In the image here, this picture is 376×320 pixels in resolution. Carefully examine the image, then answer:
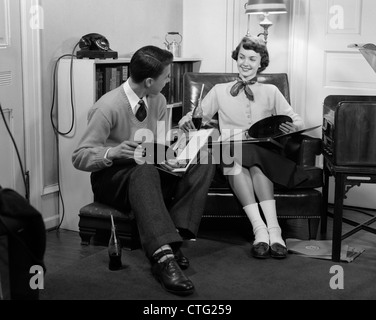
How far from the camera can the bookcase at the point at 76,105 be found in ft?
11.3

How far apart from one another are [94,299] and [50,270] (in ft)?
1.43

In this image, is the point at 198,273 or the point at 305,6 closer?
the point at 198,273

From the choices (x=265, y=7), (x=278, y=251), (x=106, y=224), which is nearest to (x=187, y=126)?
(x=106, y=224)

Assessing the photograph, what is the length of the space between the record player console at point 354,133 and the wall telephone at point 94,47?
1.30m

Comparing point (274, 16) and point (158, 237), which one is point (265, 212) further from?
point (274, 16)

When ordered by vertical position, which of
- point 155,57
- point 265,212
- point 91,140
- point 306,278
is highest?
point 155,57

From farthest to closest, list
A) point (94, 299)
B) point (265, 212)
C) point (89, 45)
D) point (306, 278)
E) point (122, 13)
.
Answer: point (122, 13) → point (89, 45) → point (265, 212) → point (306, 278) → point (94, 299)

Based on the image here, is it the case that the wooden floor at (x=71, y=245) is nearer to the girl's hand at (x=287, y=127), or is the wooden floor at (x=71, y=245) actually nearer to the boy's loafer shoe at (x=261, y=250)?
the boy's loafer shoe at (x=261, y=250)

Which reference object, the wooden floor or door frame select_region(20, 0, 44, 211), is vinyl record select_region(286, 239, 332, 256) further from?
door frame select_region(20, 0, 44, 211)

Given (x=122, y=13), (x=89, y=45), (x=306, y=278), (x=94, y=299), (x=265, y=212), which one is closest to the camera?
(x=94, y=299)

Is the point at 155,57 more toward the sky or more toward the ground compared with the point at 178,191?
more toward the sky

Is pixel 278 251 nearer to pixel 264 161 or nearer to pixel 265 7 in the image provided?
pixel 264 161

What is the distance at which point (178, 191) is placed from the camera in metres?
2.94

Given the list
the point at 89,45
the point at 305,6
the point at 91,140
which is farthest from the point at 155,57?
the point at 305,6
